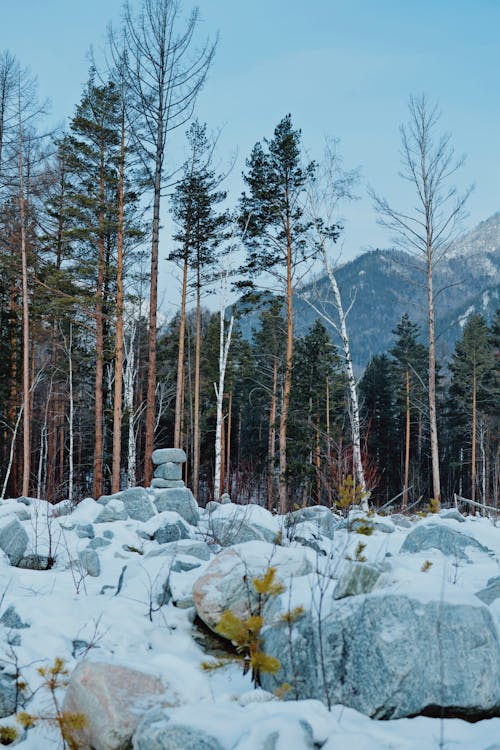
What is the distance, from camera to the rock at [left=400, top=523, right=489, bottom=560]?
5344mm

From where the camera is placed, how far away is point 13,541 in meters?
5.19

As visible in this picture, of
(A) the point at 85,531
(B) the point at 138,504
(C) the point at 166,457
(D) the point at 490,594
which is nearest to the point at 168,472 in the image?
(C) the point at 166,457

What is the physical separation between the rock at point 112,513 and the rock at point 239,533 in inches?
58.2

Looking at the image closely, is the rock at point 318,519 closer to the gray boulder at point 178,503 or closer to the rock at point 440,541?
the rock at point 440,541

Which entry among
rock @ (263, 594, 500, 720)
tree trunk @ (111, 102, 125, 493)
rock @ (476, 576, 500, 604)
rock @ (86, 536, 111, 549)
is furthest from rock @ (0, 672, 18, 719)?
tree trunk @ (111, 102, 125, 493)

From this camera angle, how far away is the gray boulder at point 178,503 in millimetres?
7555

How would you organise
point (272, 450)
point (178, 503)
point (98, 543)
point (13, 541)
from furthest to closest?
point (272, 450) → point (178, 503) → point (98, 543) → point (13, 541)

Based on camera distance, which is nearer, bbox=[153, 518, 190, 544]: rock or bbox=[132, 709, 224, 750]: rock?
bbox=[132, 709, 224, 750]: rock

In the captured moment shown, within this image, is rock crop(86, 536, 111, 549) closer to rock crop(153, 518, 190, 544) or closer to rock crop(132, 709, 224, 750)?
rock crop(153, 518, 190, 544)

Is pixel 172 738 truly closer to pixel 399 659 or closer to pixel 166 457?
pixel 399 659

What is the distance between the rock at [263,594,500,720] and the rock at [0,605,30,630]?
198cm

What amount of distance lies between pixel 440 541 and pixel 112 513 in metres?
4.32

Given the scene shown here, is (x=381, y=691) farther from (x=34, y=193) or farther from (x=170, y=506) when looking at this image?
(x=34, y=193)

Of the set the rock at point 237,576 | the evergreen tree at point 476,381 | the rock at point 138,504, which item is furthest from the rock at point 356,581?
the evergreen tree at point 476,381
